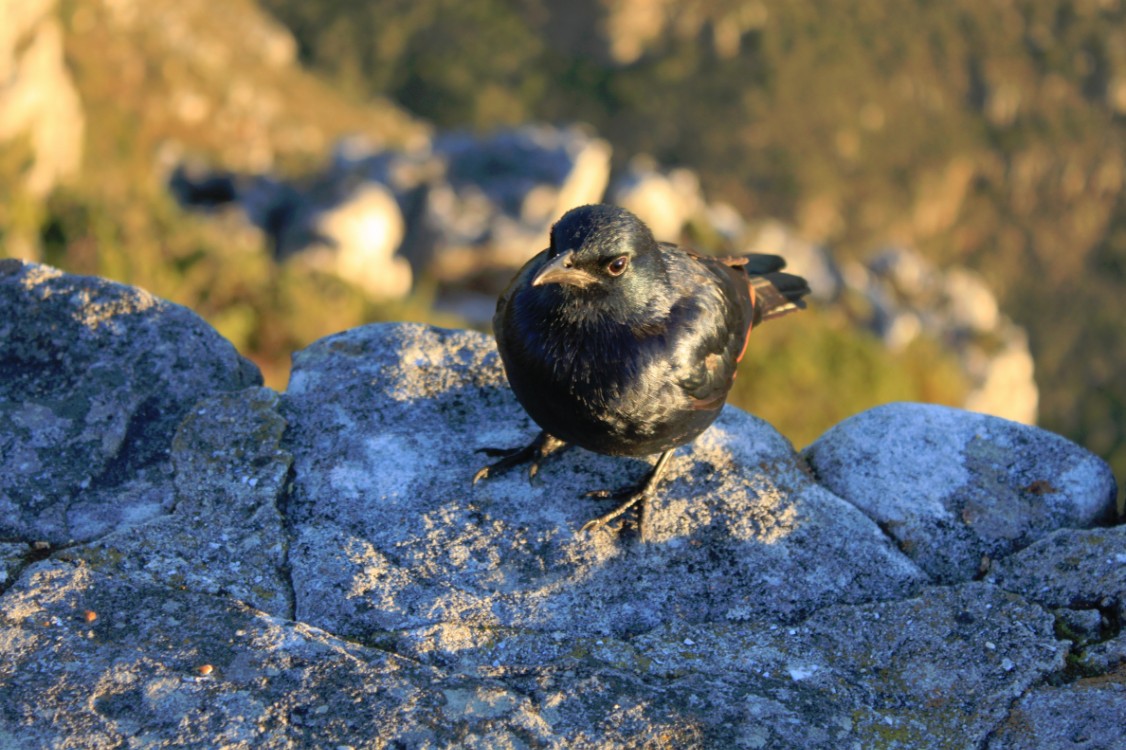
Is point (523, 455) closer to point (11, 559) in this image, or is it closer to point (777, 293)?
point (777, 293)

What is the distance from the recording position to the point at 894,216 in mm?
66000

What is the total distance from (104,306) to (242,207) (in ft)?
70.9

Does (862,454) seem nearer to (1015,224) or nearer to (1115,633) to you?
(1115,633)

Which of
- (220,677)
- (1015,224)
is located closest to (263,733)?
(220,677)

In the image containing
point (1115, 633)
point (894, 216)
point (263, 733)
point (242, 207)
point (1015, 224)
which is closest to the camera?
point (263, 733)

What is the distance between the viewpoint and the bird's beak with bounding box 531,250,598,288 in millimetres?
3074

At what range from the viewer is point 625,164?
53094 millimetres

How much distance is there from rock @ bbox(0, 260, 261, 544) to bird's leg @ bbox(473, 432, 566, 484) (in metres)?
1.10

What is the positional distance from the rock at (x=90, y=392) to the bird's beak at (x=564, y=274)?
152 cm

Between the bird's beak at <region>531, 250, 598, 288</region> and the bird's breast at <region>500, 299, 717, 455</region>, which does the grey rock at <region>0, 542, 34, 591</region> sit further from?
the bird's beak at <region>531, 250, 598, 288</region>

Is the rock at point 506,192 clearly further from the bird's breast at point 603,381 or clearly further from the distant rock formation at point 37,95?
the bird's breast at point 603,381

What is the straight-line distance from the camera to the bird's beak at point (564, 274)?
3.07 meters

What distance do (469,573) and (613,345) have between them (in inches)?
35.7

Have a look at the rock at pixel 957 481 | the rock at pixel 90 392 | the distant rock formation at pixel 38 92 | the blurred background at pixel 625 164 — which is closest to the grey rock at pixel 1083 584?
the rock at pixel 957 481
